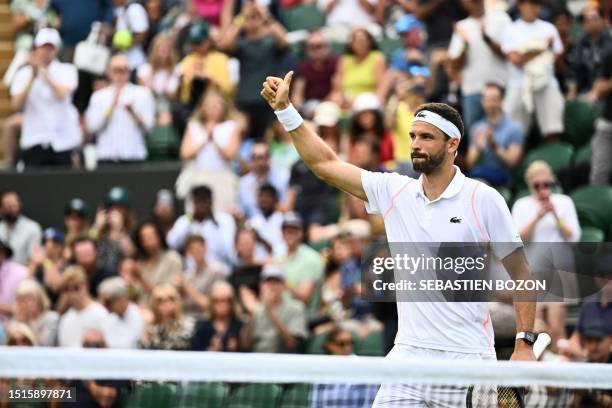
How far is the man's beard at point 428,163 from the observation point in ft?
24.3

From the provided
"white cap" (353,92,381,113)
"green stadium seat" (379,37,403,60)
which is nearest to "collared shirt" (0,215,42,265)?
"white cap" (353,92,381,113)

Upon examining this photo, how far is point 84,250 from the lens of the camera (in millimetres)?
13977

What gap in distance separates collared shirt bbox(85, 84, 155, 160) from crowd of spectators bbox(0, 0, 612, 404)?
0.7 inches

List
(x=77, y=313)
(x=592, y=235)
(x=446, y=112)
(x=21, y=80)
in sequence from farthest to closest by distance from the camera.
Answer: (x=21, y=80)
(x=77, y=313)
(x=592, y=235)
(x=446, y=112)

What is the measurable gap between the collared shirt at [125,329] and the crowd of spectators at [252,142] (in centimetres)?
2

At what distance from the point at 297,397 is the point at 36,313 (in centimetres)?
506

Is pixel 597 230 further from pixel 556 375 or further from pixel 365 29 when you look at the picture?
pixel 556 375

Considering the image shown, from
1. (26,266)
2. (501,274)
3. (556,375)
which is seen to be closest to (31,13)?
(26,266)

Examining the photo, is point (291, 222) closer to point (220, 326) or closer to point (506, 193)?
point (220, 326)

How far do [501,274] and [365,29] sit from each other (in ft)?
23.6

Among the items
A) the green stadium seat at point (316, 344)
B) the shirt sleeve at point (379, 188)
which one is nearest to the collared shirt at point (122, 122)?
the green stadium seat at point (316, 344)

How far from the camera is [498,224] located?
24.1 feet

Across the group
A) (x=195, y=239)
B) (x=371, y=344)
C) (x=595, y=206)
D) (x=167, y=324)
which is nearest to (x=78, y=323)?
(x=167, y=324)

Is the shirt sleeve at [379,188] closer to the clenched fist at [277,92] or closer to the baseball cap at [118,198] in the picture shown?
the clenched fist at [277,92]
